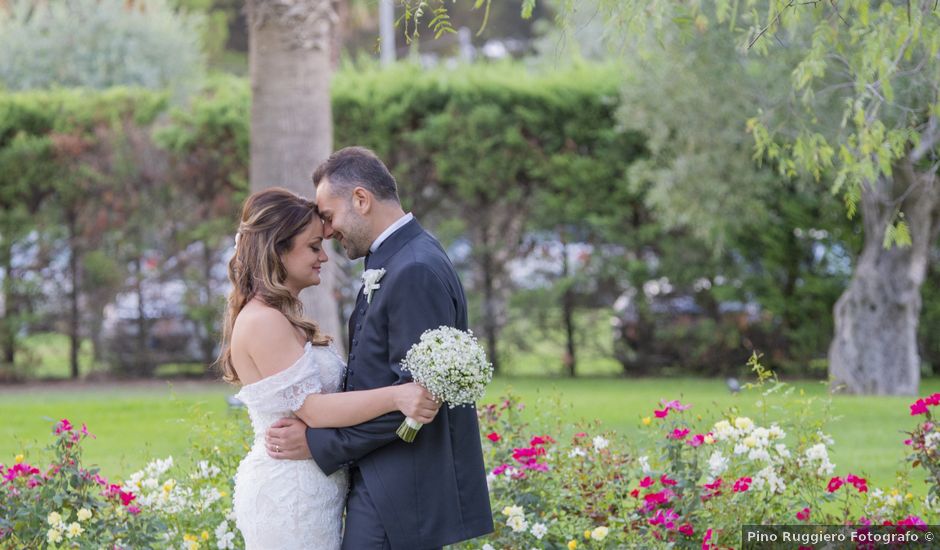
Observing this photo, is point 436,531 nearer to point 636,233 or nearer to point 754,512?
point 754,512

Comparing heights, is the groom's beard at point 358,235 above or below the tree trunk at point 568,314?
above

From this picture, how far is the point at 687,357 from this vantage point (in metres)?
13.5

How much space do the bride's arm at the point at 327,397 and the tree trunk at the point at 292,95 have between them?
456 centimetres

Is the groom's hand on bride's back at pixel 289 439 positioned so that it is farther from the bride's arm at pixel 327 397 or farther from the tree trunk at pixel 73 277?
the tree trunk at pixel 73 277

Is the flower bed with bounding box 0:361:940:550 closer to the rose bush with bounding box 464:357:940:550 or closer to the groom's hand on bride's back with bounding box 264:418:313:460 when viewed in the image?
the rose bush with bounding box 464:357:940:550

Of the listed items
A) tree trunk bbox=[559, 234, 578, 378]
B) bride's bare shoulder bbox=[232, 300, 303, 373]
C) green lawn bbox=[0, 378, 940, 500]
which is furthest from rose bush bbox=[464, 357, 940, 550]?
tree trunk bbox=[559, 234, 578, 378]

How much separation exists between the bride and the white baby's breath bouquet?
0.96ft

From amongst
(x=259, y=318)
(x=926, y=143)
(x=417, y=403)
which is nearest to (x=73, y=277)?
(x=926, y=143)

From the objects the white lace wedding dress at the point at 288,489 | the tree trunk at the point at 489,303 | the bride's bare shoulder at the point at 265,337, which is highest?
the bride's bare shoulder at the point at 265,337

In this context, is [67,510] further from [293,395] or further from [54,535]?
[293,395]

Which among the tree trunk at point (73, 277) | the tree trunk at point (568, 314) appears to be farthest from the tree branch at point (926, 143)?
the tree trunk at point (73, 277)

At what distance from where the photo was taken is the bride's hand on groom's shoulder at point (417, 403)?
10.9ft

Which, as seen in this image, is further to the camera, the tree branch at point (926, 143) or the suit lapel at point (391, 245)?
the tree branch at point (926, 143)

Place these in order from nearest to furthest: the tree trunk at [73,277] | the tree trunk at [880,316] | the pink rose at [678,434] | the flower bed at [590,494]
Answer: the flower bed at [590,494], the pink rose at [678,434], the tree trunk at [880,316], the tree trunk at [73,277]
